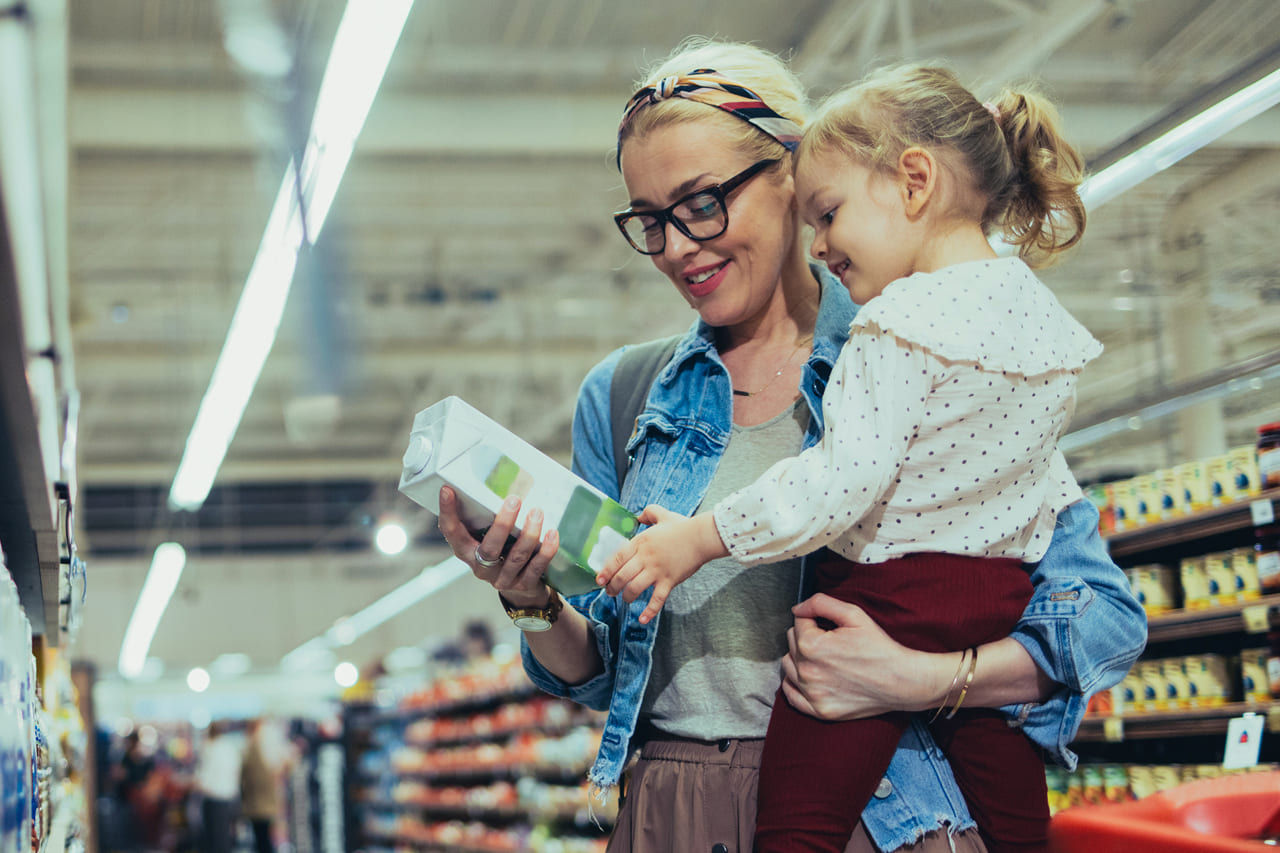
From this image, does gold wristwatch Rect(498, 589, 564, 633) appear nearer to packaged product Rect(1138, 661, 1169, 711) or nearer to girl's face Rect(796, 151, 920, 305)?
girl's face Rect(796, 151, 920, 305)

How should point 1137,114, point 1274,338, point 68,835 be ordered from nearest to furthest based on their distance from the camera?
point 68,835, point 1137,114, point 1274,338

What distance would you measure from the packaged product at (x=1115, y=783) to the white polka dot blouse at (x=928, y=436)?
148 inches

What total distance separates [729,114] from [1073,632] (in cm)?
76

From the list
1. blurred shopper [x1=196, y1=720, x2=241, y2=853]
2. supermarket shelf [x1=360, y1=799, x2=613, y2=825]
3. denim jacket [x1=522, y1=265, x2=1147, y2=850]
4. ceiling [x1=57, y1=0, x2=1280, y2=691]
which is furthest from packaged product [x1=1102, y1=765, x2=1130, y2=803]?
blurred shopper [x1=196, y1=720, x2=241, y2=853]

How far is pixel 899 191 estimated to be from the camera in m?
1.51

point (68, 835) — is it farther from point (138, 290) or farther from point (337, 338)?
point (138, 290)

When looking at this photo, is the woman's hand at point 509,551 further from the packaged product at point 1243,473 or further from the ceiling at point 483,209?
the packaged product at point 1243,473

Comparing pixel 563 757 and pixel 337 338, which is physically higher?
pixel 337 338

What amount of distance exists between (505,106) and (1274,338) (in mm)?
10444

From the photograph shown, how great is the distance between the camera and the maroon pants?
1332 mm

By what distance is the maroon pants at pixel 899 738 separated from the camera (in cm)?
133

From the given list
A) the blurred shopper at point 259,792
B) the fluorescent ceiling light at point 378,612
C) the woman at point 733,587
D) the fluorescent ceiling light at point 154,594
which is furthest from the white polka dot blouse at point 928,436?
the fluorescent ceiling light at point 378,612

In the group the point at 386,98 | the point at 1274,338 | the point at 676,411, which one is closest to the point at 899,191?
the point at 676,411

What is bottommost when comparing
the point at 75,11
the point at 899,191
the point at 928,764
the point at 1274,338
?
the point at 928,764
